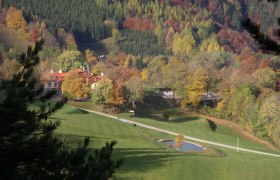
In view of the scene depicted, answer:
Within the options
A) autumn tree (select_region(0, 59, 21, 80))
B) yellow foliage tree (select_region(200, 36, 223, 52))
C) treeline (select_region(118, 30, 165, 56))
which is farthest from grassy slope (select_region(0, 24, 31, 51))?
autumn tree (select_region(0, 59, 21, 80))

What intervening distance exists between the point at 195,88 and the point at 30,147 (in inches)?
2687

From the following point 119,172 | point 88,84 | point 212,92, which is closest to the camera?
point 119,172

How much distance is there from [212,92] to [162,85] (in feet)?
48.7

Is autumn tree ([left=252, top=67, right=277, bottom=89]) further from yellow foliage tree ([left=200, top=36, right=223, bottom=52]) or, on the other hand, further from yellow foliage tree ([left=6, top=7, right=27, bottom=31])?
yellow foliage tree ([left=6, top=7, right=27, bottom=31])

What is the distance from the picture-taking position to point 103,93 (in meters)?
69.9

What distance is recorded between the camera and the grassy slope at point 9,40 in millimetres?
115450

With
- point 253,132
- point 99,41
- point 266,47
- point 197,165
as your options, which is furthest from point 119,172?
point 99,41

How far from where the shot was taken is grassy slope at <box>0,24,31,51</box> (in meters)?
115

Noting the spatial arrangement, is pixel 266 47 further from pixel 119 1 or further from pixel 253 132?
pixel 119 1

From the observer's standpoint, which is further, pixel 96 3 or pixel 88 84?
pixel 96 3

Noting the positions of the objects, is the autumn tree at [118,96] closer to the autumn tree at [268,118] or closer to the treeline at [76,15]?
the autumn tree at [268,118]

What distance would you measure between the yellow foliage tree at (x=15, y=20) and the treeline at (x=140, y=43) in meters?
34.4

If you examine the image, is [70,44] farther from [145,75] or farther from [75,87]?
[75,87]

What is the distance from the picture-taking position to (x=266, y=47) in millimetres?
6660
